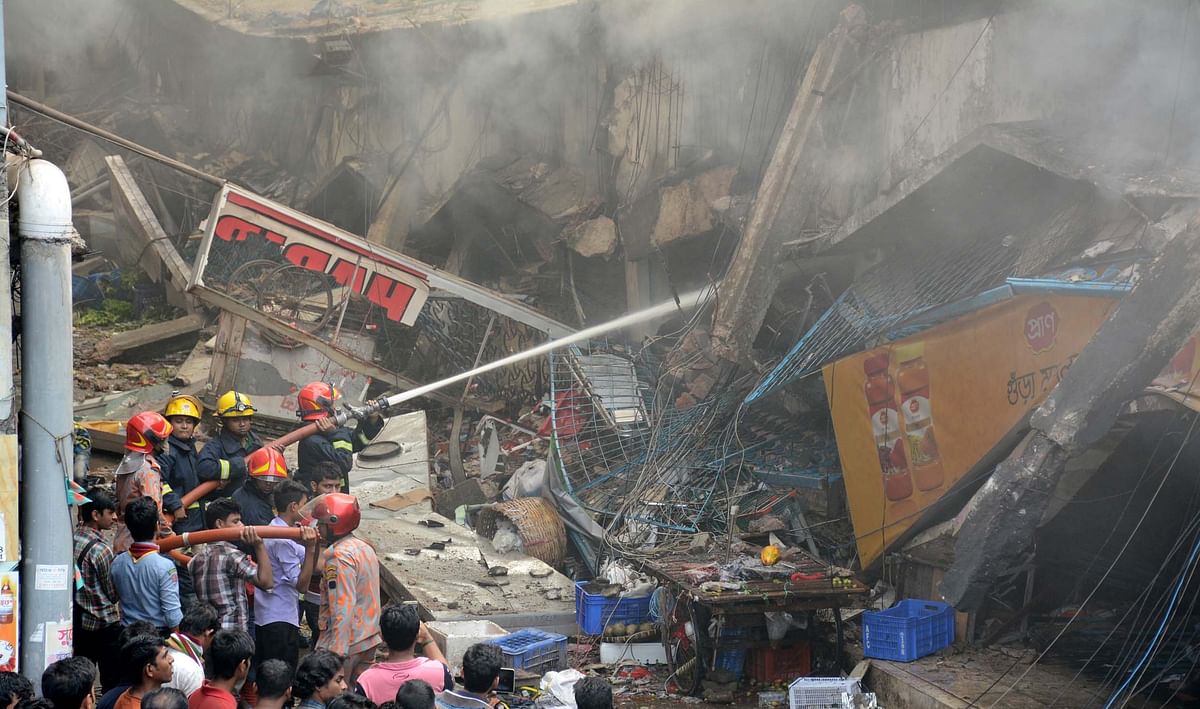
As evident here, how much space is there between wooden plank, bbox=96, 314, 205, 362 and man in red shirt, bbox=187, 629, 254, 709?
11684 mm

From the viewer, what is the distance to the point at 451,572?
965 centimetres

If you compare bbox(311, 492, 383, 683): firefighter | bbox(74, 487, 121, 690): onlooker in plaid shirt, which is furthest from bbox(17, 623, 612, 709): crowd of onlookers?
bbox(74, 487, 121, 690): onlooker in plaid shirt

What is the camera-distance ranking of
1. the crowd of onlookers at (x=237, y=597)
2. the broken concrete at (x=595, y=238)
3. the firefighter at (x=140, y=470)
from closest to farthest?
the crowd of onlookers at (x=237, y=597), the firefighter at (x=140, y=470), the broken concrete at (x=595, y=238)

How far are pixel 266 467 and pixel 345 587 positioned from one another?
53.7 inches

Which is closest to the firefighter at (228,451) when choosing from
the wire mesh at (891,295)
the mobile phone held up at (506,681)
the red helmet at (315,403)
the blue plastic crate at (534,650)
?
the red helmet at (315,403)

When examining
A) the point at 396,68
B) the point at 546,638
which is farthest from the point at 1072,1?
the point at 396,68

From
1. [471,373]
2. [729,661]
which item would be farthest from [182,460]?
[471,373]

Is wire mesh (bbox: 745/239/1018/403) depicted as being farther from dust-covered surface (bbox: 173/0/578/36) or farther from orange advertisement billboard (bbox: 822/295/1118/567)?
dust-covered surface (bbox: 173/0/578/36)

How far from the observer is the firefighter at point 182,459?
23.5 ft

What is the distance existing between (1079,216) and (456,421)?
24.4ft

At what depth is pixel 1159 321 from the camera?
20.7 ft

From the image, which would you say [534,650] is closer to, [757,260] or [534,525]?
[534,525]

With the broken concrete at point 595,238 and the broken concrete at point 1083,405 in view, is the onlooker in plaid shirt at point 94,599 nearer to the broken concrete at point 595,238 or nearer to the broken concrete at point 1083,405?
the broken concrete at point 1083,405

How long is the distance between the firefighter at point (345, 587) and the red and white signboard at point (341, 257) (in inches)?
A: 301
